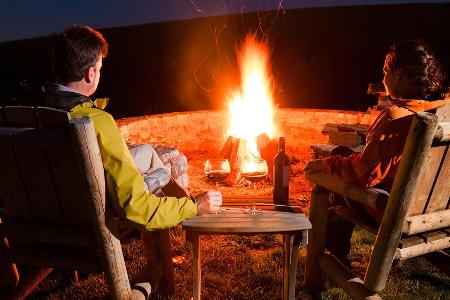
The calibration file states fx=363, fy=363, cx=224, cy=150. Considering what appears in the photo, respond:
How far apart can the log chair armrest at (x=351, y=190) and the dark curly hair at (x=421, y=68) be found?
2.30 ft

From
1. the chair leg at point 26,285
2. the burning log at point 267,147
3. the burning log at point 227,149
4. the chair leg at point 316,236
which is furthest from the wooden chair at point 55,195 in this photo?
the burning log at point 267,147

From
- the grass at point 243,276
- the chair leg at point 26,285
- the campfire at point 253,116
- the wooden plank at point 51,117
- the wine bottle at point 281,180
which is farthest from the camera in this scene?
the campfire at point 253,116

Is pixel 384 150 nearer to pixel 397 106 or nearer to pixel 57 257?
pixel 397 106

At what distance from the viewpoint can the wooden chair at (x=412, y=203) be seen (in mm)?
1864

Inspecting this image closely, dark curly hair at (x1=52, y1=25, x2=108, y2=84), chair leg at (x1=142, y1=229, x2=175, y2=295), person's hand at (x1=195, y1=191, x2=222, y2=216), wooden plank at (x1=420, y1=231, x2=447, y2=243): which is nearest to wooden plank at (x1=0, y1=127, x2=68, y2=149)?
dark curly hair at (x1=52, y1=25, x2=108, y2=84)

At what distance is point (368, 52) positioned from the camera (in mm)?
20656

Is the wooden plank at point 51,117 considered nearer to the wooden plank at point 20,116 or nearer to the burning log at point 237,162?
the wooden plank at point 20,116

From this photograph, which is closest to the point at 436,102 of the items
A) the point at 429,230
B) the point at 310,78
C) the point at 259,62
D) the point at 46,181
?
the point at 429,230

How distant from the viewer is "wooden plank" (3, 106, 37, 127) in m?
1.71

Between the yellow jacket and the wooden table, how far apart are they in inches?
13.3

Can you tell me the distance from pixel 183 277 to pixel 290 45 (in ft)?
74.5

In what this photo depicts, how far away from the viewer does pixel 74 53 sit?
78.7 inches

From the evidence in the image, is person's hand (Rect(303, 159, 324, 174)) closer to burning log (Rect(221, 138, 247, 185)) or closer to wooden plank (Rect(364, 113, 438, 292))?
wooden plank (Rect(364, 113, 438, 292))

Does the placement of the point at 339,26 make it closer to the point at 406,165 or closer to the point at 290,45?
the point at 290,45
